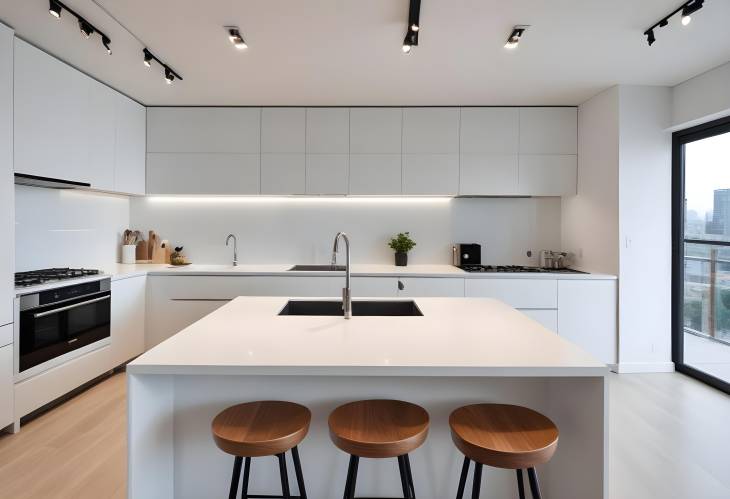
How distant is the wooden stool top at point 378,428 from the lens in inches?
52.3

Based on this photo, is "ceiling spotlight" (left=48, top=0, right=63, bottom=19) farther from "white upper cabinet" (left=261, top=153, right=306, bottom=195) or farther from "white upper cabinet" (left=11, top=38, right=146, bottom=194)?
"white upper cabinet" (left=261, top=153, right=306, bottom=195)

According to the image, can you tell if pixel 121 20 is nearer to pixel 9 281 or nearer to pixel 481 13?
pixel 9 281

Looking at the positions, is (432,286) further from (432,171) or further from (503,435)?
(503,435)

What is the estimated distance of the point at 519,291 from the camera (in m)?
3.79

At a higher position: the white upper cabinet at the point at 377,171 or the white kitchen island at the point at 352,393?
the white upper cabinet at the point at 377,171

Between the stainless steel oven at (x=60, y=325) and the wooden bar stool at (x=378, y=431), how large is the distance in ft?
7.57

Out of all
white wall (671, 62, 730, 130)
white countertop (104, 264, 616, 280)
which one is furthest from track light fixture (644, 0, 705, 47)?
white countertop (104, 264, 616, 280)

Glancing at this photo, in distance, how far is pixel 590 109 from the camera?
13.0ft

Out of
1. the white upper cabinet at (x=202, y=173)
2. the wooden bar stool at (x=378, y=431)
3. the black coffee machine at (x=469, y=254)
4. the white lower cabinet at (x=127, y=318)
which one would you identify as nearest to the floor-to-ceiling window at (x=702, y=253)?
the black coffee machine at (x=469, y=254)

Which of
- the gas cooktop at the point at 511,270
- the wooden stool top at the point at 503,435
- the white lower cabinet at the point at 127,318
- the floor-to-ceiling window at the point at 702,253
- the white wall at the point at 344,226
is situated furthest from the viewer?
the white wall at the point at 344,226

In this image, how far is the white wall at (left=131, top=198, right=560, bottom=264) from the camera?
448cm

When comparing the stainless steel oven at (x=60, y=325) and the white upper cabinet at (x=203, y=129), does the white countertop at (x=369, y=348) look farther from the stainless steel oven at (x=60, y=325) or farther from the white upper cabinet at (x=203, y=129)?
the white upper cabinet at (x=203, y=129)

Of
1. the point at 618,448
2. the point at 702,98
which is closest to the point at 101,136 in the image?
the point at 618,448

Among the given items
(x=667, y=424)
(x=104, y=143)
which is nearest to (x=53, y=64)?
(x=104, y=143)
